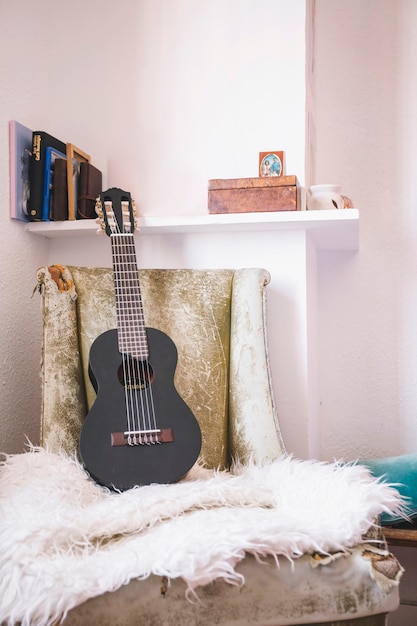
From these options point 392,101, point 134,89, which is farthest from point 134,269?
point 392,101

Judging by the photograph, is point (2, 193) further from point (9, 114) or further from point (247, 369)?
point (247, 369)

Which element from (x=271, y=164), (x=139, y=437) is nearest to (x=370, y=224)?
(x=271, y=164)

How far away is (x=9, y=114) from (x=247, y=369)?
3.05 ft

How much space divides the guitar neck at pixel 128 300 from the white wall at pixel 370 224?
837 mm

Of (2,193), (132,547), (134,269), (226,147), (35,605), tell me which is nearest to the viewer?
(35,605)

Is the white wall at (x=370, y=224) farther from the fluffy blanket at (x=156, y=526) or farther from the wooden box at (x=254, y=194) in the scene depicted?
the fluffy blanket at (x=156, y=526)

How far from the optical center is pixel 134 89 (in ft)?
5.79

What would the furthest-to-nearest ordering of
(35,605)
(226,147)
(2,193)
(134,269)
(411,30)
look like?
(411,30) < (226,147) < (2,193) < (134,269) < (35,605)

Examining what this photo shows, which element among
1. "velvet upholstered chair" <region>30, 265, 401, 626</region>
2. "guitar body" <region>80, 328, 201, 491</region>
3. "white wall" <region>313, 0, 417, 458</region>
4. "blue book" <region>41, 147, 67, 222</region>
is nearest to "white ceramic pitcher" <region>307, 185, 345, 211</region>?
"velvet upholstered chair" <region>30, 265, 401, 626</region>

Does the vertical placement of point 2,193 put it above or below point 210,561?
above

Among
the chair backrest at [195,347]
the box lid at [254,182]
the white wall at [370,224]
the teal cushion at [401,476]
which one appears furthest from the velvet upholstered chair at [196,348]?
the white wall at [370,224]

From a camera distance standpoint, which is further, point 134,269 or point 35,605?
point 134,269

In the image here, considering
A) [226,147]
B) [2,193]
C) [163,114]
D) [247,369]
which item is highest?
[163,114]

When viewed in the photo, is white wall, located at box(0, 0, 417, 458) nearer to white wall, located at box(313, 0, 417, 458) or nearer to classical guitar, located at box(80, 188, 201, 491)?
white wall, located at box(313, 0, 417, 458)
